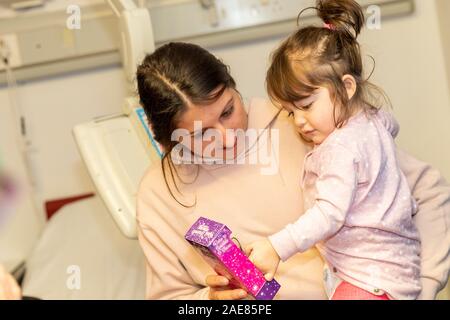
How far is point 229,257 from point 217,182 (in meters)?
0.30

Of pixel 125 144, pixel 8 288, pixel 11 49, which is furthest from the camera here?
pixel 11 49

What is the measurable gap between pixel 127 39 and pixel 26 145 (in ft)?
2.47

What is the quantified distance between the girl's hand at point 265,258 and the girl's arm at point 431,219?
12.7 inches

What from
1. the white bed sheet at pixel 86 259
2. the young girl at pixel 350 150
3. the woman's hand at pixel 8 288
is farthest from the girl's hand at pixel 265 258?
the white bed sheet at pixel 86 259

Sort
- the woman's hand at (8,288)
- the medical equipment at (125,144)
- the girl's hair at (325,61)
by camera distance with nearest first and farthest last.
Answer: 1. the woman's hand at (8,288)
2. the girl's hair at (325,61)
3. the medical equipment at (125,144)

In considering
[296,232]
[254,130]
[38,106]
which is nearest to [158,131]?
[254,130]

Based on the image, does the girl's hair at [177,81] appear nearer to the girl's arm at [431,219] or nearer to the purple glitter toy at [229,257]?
the purple glitter toy at [229,257]

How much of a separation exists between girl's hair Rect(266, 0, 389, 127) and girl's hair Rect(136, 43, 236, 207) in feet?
0.35

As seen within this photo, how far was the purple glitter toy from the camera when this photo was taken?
91cm

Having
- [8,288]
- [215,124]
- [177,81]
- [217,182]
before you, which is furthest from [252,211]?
[8,288]

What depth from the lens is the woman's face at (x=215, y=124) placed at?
1081 mm

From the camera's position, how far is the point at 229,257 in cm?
92

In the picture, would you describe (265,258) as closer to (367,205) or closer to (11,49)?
(367,205)
